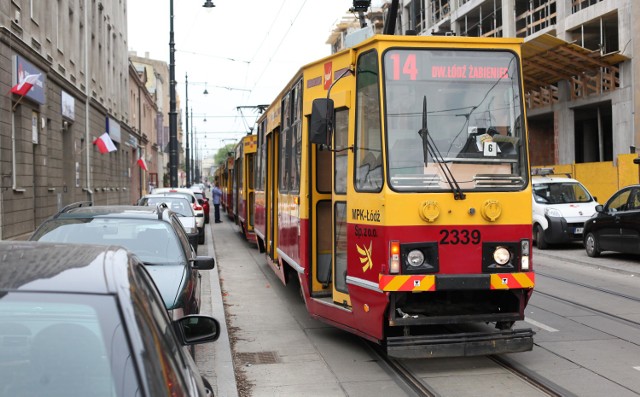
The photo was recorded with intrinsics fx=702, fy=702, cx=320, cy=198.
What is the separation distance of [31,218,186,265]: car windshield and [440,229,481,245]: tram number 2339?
102 inches

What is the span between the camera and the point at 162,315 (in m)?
2.86

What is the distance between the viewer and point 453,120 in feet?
22.1

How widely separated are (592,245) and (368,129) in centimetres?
1106

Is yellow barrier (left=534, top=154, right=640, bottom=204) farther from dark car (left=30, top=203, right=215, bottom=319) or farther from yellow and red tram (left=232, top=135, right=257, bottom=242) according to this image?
dark car (left=30, top=203, right=215, bottom=319)

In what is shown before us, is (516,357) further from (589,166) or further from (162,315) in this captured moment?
(589,166)

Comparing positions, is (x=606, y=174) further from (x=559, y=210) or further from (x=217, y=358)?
(x=217, y=358)

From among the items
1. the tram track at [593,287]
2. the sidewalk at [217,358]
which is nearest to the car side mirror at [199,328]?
the sidewalk at [217,358]

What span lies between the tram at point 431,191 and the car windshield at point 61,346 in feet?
14.0

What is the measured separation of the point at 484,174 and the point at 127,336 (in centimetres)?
505

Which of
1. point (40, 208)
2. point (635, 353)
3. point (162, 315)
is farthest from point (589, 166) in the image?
Result: point (162, 315)

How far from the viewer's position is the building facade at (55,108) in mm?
16391

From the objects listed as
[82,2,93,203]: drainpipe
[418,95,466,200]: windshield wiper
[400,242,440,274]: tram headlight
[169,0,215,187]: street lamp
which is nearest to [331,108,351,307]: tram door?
[418,95,466,200]: windshield wiper

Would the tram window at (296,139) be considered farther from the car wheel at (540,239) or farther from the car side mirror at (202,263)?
the car wheel at (540,239)

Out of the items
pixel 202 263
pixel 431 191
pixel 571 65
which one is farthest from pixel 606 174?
pixel 202 263
